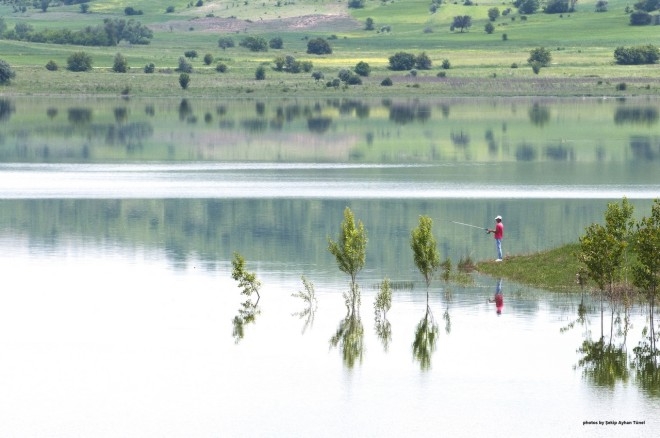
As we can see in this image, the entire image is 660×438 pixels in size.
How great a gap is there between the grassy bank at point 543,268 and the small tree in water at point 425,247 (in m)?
2.96

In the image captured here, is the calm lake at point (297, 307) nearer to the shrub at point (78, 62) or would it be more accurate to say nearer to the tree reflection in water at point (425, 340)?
the tree reflection in water at point (425, 340)

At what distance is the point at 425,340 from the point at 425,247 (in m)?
5.56

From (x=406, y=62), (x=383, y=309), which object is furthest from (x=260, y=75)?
(x=383, y=309)

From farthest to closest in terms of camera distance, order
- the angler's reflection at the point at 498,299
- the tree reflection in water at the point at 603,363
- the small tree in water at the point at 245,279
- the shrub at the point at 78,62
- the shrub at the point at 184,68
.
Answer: the shrub at the point at 78,62 → the shrub at the point at 184,68 → the small tree in water at the point at 245,279 → the angler's reflection at the point at 498,299 → the tree reflection in water at the point at 603,363

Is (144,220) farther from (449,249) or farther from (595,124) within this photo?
(595,124)

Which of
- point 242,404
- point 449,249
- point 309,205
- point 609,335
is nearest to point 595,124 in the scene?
point 309,205

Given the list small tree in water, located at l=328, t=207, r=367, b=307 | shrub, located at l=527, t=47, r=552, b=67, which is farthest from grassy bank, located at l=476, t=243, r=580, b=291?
shrub, located at l=527, t=47, r=552, b=67

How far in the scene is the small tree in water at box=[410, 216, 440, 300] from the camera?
40125mm

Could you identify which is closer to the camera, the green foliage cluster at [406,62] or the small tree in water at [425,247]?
the small tree in water at [425,247]

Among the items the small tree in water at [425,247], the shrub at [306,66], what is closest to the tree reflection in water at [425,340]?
the small tree in water at [425,247]

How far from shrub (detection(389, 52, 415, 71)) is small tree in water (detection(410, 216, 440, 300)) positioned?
138 metres

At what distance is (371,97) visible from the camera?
156 metres

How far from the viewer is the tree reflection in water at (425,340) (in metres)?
33.2

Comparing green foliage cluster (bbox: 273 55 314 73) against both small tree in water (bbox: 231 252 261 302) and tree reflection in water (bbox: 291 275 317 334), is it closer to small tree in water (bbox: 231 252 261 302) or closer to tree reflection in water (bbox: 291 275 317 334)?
small tree in water (bbox: 231 252 261 302)
